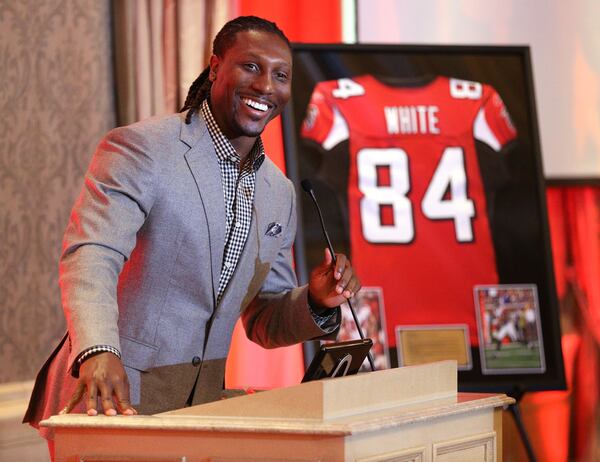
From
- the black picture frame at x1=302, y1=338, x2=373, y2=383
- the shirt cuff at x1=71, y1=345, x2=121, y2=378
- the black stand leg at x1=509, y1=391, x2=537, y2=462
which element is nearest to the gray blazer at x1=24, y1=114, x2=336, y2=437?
the shirt cuff at x1=71, y1=345, x2=121, y2=378

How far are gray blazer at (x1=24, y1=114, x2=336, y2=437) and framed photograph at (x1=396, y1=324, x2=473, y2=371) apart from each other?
1.52 m

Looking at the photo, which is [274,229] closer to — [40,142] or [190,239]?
[190,239]

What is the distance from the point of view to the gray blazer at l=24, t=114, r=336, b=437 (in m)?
1.97

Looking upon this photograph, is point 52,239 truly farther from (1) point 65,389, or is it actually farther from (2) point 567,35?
(2) point 567,35

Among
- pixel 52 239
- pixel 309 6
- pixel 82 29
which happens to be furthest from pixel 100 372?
pixel 309 6

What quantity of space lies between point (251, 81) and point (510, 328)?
1890mm

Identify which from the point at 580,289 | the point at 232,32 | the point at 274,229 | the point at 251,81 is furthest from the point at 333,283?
the point at 580,289

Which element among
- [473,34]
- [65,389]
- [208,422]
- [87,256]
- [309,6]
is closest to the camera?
[208,422]

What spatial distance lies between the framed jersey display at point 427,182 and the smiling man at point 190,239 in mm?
1362

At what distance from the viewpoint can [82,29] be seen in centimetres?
359

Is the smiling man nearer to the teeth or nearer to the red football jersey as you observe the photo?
the teeth

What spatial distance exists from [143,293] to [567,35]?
117 inches

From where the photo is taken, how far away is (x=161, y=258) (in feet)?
6.72

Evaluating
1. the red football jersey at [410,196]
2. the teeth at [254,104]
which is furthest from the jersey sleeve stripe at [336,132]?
the teeth at [254,104]
